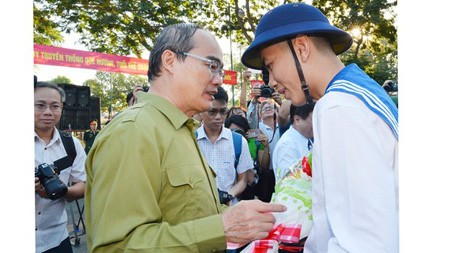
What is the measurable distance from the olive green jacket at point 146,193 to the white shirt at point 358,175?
1.52 feet

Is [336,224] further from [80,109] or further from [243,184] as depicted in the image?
[80,109]

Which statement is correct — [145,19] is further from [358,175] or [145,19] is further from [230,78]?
[358,175]

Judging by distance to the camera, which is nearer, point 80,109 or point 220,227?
point 220,227

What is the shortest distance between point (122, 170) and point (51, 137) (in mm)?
2100

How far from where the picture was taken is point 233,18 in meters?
16.8

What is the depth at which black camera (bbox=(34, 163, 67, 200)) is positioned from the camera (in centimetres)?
283

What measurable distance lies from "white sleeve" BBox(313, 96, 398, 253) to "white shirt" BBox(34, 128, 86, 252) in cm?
234

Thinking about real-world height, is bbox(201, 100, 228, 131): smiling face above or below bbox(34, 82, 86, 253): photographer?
above

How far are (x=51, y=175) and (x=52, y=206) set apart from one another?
1.05 ft

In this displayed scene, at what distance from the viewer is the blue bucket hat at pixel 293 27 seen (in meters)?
1.65

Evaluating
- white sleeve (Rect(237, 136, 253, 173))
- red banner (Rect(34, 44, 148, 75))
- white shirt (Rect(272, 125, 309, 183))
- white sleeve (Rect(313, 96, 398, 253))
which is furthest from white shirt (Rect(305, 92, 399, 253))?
red banner (Rect(34, 44, 148, 75))

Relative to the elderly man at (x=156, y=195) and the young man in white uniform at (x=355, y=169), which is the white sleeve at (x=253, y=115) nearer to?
the elderly man at (x=156, y=195)

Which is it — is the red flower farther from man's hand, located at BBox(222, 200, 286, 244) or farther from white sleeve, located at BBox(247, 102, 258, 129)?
white sleeve, located at BBox(247, 102, 258, 129)
